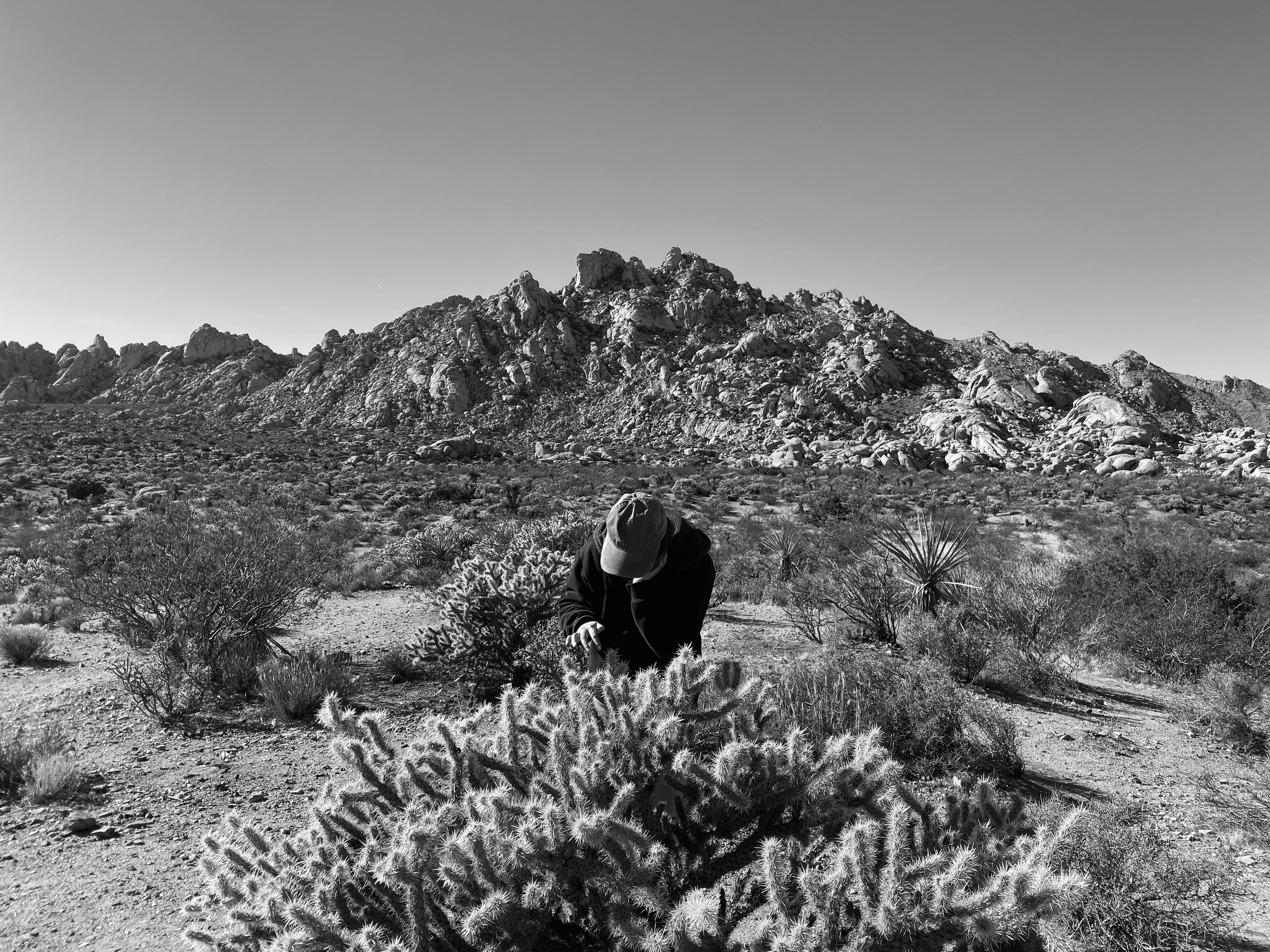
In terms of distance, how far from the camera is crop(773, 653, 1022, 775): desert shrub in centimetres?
457

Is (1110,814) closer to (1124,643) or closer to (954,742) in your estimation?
(954,742)

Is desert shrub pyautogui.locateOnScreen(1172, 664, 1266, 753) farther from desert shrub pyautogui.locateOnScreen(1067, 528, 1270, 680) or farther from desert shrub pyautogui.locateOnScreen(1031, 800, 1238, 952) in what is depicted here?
desert shrub pyautogui.locateOnScreen(1031, 800, 1238, 952)

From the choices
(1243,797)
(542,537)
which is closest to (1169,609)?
(1243,797)

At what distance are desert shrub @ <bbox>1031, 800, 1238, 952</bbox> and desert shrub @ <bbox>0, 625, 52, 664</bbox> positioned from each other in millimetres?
10738

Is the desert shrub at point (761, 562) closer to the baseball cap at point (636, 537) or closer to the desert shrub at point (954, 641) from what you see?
the desert shrub at point (954, 641)

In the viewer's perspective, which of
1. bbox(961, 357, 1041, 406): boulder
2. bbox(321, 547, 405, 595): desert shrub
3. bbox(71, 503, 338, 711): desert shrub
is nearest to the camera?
bbox(71, 503, 338, 711): desert shrub

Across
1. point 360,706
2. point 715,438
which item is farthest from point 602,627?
point 715,438

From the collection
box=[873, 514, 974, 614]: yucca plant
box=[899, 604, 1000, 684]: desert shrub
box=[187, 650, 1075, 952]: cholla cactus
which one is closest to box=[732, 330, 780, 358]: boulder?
box=[873, 514, 974, 614]: yucca plant

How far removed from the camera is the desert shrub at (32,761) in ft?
14.6

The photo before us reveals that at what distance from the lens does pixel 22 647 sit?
309 inches

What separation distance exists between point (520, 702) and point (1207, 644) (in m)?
7.91

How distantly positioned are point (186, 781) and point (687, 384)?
58663 millimetres

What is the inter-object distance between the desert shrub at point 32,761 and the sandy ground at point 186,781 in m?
0.15

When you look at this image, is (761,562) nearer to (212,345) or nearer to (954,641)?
(954,641)
